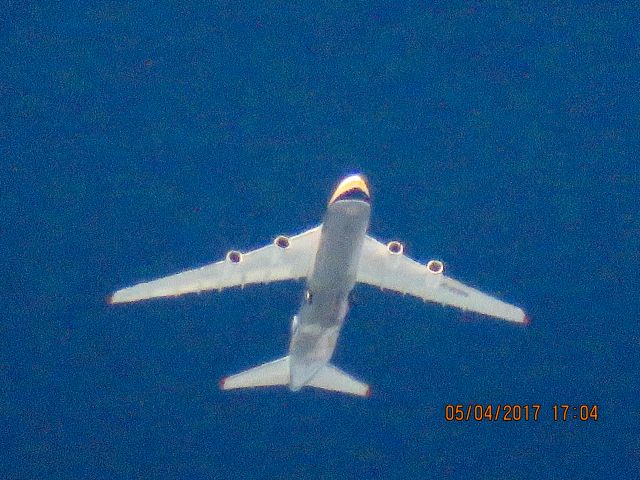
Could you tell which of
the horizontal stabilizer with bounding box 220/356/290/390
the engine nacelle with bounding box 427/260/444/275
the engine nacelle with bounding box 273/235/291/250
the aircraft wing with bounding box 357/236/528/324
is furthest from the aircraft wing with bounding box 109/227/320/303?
the engine nacelle with bounding box 427/260/444/275

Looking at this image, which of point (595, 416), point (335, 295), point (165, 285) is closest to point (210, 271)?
point (165, 285)

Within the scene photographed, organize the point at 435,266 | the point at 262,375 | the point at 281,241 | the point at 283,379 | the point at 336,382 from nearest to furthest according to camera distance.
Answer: the point at 281,241, the point at 435,266, the point at 262,375, the point at 283,379, the point at 336,382

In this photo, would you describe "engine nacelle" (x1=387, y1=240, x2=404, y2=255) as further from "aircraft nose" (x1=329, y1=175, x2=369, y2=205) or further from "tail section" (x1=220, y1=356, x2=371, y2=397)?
"tail section" (x1=220, y1=356, x2=371, y2=397)

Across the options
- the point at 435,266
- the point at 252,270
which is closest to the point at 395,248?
the point at 435,266

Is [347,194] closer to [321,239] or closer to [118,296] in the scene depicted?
[321,239]

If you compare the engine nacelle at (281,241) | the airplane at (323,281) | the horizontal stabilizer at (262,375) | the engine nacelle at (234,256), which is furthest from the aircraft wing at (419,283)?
the horizontal stabilizer at (262,375)

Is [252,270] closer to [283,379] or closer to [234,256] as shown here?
[234,256]

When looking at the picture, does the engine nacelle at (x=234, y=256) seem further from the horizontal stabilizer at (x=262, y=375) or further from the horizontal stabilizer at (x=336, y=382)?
the horizontal stabilizer at (x=336, y=382)
